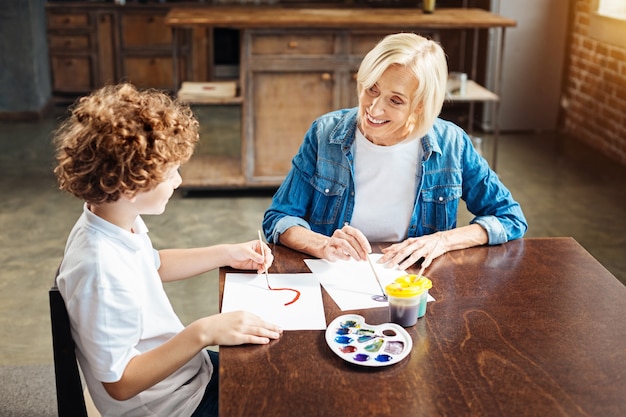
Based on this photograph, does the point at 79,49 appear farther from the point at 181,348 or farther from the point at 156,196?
the point at 181,348

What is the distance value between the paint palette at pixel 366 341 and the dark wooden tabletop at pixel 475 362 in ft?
0.05

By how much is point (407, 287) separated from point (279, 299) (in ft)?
0.96

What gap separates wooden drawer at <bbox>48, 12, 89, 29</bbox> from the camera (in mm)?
6668

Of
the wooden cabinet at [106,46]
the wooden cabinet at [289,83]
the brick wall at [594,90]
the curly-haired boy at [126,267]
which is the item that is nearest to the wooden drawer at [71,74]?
the wooden cabinet at [106,46]

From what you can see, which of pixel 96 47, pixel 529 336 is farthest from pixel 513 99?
pixel 529 336

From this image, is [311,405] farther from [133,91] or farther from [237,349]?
[133,91]

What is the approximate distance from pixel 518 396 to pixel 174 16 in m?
3.61

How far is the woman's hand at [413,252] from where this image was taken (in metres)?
1.85

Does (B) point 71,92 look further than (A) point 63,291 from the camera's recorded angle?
Answer: Yes

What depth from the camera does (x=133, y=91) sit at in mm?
1479

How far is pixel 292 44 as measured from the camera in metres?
4.42

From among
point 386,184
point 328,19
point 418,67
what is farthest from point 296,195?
point 328,19

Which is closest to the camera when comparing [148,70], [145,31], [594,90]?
[594,90]

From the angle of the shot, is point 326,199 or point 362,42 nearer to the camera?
point 326,199
